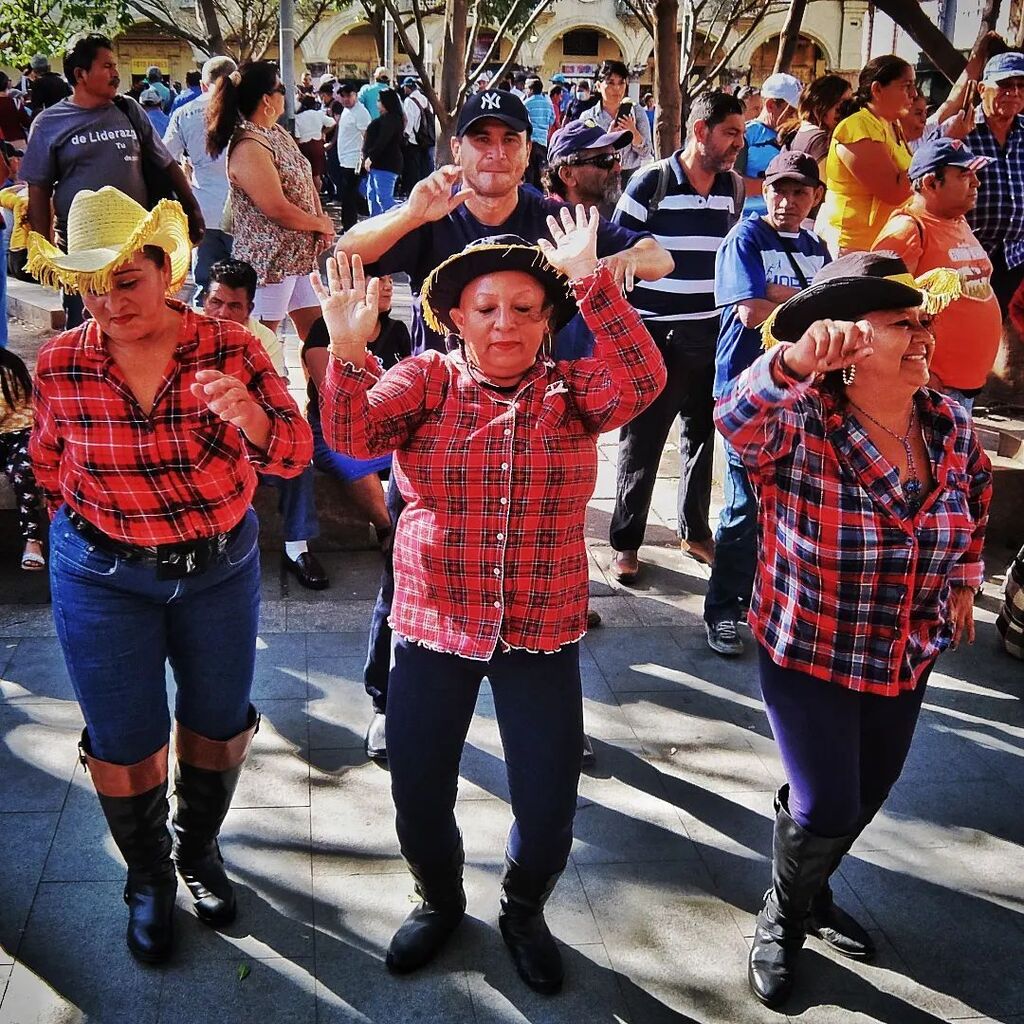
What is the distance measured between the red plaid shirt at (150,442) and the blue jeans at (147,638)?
0.11 metres

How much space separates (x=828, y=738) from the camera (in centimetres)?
285

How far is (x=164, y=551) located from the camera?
2.85 meters

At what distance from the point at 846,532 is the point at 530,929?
1348mm

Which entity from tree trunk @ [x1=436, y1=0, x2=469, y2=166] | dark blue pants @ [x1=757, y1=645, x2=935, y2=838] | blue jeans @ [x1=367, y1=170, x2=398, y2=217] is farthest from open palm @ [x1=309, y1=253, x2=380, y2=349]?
blue jeans @ [x1=367, y1=170, x2=398, y2=217]

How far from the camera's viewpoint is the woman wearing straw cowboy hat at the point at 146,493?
9.18ft

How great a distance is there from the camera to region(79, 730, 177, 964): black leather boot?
9.89ft

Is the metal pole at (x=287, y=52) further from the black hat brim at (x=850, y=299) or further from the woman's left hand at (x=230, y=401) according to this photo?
the black hat brim at (x=850, y=299)

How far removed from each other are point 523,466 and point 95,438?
105cm

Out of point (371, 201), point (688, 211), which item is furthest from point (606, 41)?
point (688, 211)

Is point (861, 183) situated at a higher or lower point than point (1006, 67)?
lower

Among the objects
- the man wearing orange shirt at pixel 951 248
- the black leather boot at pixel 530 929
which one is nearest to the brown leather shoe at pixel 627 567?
the man wearing orange shirt at pixel 951 248

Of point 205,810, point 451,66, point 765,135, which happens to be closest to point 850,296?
point 205,810

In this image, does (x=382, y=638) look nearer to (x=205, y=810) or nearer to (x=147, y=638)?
(x=205, y=810)

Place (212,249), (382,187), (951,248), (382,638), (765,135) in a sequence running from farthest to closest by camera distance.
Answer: (382,187), (765,135), (212,249), (951,248), (382,638)
